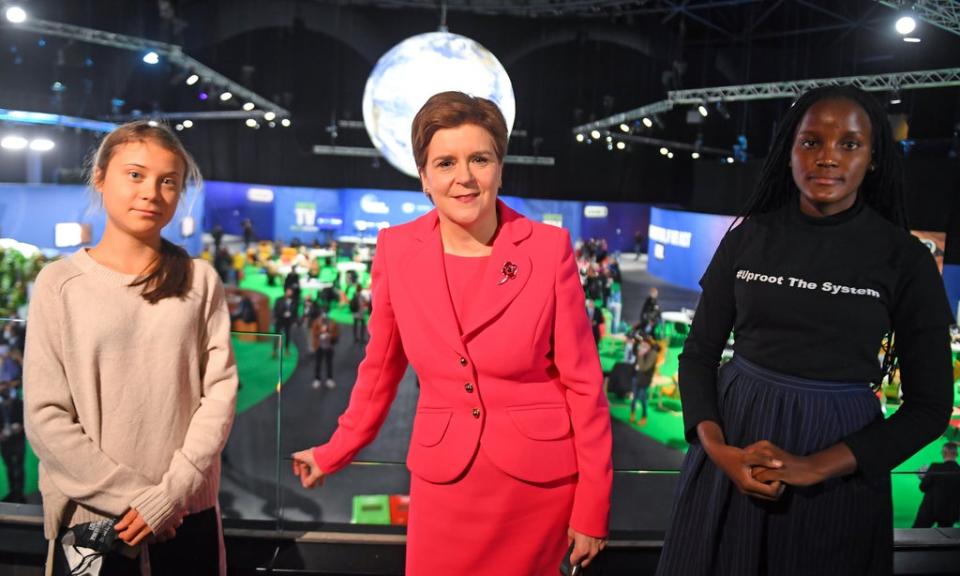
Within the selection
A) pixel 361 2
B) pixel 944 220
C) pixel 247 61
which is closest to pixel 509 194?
pixel 361 2

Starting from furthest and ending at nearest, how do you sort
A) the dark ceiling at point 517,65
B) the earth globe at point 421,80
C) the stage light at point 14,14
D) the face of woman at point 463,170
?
the dark ceiling at point 517,65, the stage light at point 14,14, the earth globe at point 421,80, the face of woman at point 463,170

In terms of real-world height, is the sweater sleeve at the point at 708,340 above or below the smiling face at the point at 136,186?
below

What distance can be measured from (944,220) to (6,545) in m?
12.0

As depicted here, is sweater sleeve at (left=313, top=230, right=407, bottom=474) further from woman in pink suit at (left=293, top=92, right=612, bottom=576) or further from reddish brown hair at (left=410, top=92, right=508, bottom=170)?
reddish brown hair at (left=410, top=92, right=508, bottom=170)

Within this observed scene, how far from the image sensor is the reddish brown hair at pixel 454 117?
4.82 feet

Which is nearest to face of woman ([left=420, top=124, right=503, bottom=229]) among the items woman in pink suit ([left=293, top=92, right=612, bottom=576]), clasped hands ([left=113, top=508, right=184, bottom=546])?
woman in pink suit ([left=293, top=92, right=612, bottom=576])

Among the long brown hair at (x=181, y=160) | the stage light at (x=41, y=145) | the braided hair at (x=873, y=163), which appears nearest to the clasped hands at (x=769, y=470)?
the braided hair at (x=873, y=163)

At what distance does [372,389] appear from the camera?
1702 millimetres

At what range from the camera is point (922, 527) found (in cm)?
264

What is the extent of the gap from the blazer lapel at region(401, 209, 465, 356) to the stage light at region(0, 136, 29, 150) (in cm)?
1396

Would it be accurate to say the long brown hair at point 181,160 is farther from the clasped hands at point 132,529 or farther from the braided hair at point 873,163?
the braided hair at point 873,163

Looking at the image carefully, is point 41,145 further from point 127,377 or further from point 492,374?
point 492,374

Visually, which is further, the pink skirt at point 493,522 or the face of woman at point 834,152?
the pink skirt at point 493,522

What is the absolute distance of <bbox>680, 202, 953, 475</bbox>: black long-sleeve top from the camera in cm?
129
